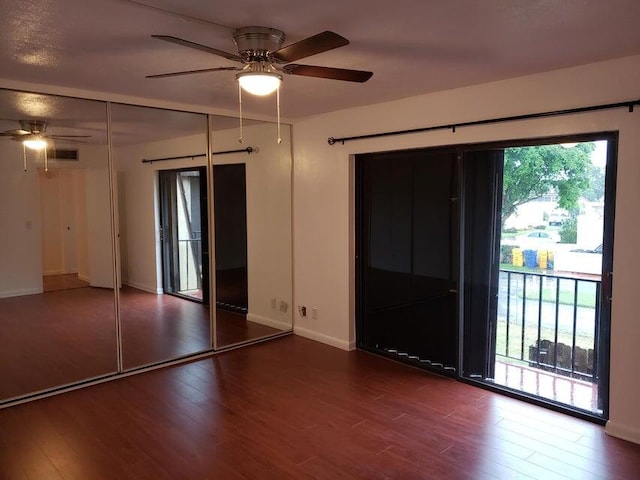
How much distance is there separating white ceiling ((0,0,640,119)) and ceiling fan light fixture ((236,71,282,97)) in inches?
9.1

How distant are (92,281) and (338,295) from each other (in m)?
2.32

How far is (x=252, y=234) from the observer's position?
516 cm

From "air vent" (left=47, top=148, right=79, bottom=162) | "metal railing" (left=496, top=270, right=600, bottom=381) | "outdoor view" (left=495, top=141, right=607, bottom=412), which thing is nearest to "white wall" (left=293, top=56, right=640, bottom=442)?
"outdoor view" (left=495, top=141, right=607, bottom=412)

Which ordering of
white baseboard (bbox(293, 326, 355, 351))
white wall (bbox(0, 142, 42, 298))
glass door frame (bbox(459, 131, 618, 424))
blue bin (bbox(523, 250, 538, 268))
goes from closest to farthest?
1. glass door frame (bbox(459, 131, 618, 424))
2. white wall (bbox(0, 142, 42, 298))
3. blue bin (bbox(523, 250, 538, 268))
4. white baseboard (bbox(293, 326, 355, 351))

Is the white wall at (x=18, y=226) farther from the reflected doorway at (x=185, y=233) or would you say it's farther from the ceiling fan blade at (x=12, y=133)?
the reflected doorway at (x=185, y=233)

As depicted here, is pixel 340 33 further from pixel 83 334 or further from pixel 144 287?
pixel 83 334

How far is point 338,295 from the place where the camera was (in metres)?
4.86

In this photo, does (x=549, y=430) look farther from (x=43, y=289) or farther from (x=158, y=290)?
(x=43, y=289)

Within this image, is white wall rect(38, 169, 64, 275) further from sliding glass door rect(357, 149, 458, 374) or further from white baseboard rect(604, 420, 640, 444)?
white baseboard rect(604, 420, 640, 444)

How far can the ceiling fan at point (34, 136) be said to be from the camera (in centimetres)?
363

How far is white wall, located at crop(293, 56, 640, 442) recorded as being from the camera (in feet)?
9.68

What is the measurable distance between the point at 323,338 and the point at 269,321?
26.8 inches

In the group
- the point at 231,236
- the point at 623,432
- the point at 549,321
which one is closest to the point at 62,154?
the point at 231,236

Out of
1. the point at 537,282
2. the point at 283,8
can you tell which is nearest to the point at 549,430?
the point at 537,282
